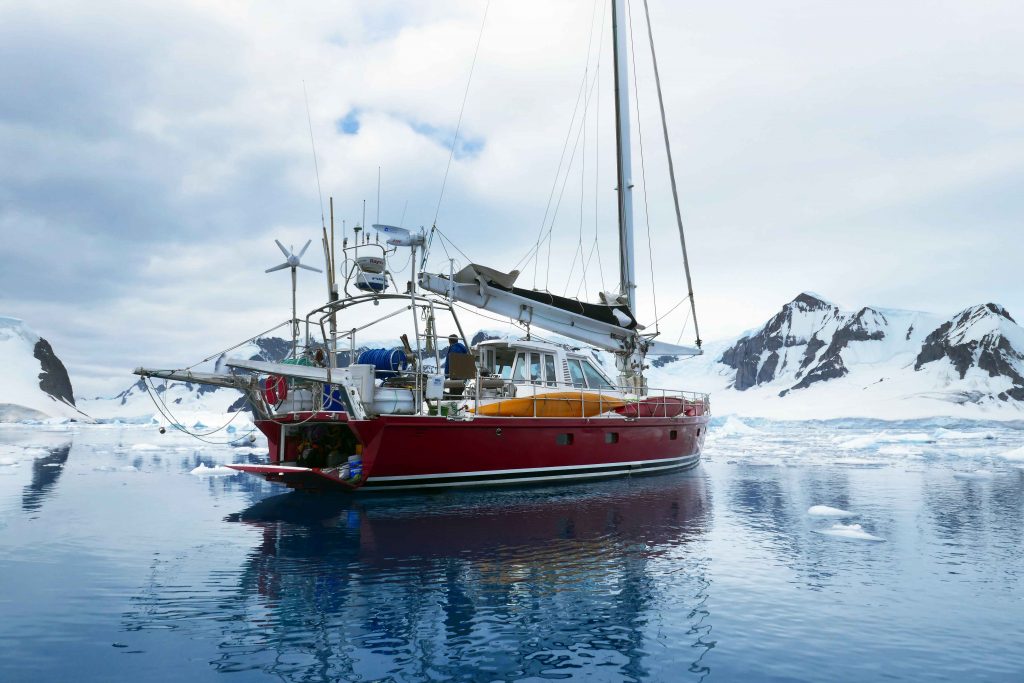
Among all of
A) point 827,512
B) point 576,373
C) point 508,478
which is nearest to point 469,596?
point 508,478

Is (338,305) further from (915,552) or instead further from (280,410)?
(915,552)

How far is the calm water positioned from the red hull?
0.59 metres

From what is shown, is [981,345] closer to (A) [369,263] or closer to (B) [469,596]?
(A) [369,263]

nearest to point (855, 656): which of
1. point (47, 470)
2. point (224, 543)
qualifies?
point (224, 543)

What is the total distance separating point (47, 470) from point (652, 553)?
23119 millimetres

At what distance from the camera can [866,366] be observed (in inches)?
4486

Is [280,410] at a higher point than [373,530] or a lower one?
higher

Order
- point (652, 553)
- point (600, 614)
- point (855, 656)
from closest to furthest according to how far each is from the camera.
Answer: point (855, 656) → point (600, 614) → point (652, 553)

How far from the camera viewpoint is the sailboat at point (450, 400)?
1394cm

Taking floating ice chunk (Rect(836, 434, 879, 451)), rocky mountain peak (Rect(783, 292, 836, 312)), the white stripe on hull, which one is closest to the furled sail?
the white stripe on hull

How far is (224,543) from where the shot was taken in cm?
1047

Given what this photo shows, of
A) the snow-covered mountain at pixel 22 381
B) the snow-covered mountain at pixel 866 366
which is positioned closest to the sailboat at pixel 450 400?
the snow-covered mountain at pixel 866 366

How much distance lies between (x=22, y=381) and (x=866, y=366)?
160183 millimetres

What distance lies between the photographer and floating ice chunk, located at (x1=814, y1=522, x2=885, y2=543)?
10.9 m
